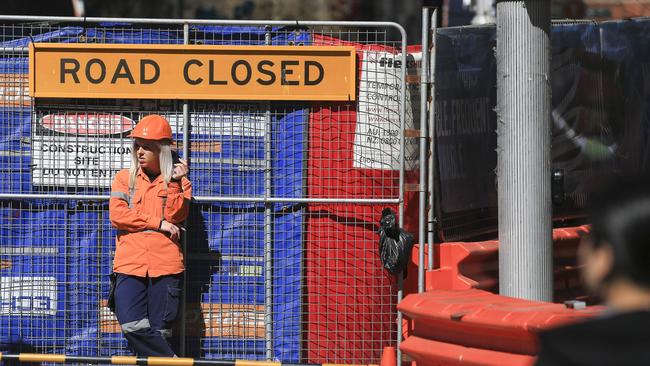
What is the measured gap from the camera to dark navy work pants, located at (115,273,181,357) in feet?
24.4

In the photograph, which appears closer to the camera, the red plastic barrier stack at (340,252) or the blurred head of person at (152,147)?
the blurred head of person at (152,147)

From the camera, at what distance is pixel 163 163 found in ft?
24.8

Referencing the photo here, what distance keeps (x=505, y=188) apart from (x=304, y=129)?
1.72m

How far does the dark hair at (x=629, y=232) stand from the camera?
2223 mm

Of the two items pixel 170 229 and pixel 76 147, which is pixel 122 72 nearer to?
pixel 76 147

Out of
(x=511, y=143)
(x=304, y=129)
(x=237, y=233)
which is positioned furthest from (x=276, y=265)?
(x=511, y=143)

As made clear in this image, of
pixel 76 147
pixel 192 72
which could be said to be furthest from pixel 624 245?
pixel 76 147

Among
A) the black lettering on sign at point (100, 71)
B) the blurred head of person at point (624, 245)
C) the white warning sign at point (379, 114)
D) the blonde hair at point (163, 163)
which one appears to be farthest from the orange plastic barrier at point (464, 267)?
the blurred head of person at point (624, 245)

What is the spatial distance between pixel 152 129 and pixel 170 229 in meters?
0.68

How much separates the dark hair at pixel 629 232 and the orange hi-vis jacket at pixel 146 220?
5463mm

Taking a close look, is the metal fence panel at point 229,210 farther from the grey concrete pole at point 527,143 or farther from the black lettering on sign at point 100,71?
the grey concrete pole at point 527,143

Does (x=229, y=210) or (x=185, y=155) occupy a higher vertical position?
(x=185, y=155)

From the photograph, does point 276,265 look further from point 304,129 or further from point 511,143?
point 511,143

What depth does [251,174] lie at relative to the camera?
789 cm
